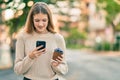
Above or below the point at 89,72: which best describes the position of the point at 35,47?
above

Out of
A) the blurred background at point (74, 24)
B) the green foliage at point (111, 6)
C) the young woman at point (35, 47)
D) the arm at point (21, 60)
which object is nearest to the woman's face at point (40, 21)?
the young woman at point (35, 47)

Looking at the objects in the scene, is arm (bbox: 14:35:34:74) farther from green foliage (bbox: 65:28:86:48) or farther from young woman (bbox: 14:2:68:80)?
green foliage (bbox: 65:28:86:48)

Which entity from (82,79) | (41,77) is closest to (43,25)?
(41,77)

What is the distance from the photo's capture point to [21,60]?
3877 millimetres

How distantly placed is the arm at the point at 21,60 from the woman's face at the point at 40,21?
18 centimetres

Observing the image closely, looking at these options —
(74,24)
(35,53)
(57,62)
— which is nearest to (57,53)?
(57,62)

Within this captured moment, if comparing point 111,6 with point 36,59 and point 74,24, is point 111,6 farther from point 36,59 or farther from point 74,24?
point 74,24

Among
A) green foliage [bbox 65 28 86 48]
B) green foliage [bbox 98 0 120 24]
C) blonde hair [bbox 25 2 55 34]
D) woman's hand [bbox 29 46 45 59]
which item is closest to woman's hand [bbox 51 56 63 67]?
woman's hand [bbox 29 46 45 59]

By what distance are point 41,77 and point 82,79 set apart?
12074 millimetres

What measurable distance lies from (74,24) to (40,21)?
72.1 m

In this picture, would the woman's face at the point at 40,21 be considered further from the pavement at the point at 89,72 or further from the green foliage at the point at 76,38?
the green foliage at the point at 76,38

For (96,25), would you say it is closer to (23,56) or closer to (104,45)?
(104,45)

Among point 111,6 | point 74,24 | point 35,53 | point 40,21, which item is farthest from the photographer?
point 74,24

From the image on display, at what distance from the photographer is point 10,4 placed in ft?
19.6
